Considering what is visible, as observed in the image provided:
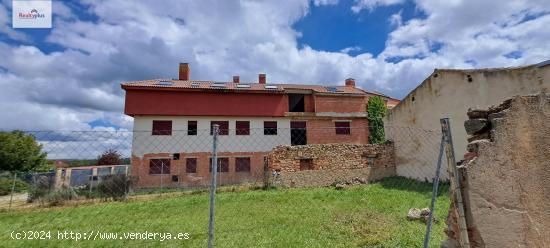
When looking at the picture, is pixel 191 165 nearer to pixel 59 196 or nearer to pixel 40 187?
pixel 59 196

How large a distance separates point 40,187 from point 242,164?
11952mm

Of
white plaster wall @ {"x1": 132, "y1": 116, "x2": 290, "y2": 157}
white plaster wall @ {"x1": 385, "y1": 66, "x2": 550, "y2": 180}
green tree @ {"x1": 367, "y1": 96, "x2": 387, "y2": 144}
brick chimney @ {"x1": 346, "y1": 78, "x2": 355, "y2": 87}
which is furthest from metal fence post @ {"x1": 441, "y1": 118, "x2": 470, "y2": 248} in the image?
brick chimney @ {"x1": 346, "y1": 78, "x2": 355, "y2": 87}

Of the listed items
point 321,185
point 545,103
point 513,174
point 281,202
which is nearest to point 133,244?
→ point 281,202

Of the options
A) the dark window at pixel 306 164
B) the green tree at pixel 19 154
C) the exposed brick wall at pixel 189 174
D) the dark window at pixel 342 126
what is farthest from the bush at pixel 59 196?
the dark window at pixel 342 126

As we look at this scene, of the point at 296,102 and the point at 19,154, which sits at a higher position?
the point at 296,102

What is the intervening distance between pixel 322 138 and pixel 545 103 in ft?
66.9

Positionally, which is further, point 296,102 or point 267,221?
point 296,102

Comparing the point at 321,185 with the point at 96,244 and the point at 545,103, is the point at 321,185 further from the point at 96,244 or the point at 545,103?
the point at 545,103

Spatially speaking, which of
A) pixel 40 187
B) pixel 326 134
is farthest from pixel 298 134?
pixel 40 187

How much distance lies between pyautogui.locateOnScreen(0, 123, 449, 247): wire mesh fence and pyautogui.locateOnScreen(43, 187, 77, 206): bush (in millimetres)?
57

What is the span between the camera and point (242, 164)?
68.8 ft

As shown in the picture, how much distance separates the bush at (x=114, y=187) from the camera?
13.8 metres

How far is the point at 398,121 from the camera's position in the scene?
1627cm

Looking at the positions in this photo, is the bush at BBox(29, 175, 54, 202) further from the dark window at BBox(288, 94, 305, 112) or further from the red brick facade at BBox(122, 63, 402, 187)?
the dark window at BBox(288, 94, 305, 112)
